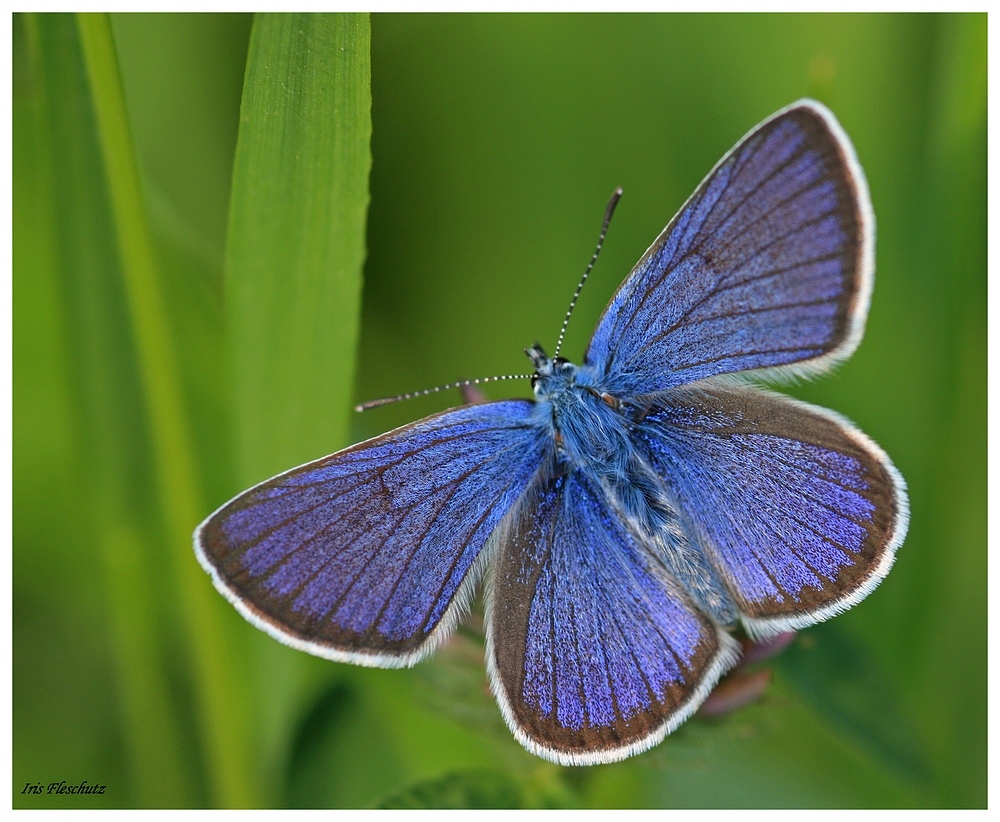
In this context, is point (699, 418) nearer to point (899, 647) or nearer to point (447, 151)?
point (899, 647)

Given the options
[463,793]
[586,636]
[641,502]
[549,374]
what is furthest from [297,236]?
[463,793]

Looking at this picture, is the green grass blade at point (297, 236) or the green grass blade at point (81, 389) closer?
the green grass blade at point (297, 236)

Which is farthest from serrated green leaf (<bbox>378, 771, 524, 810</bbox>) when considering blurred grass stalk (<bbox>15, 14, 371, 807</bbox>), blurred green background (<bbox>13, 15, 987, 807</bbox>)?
blurred grass stalk (<bbox>15, 14, 371, 807</bbox>)

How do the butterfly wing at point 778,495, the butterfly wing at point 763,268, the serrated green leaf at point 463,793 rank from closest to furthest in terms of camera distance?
the butterfly wing at point 763,268
the butterfly wing at point 778,495
the serrated green leaf at point 463,793

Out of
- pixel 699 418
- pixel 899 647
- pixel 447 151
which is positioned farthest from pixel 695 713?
pixel 447 151

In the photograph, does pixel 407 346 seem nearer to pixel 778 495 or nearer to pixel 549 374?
Result: pixel 549 374

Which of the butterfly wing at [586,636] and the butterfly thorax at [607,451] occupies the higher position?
the butterfly thorax at [607,451]

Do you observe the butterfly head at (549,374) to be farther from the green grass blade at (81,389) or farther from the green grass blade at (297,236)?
the green grass blade at (81,389)

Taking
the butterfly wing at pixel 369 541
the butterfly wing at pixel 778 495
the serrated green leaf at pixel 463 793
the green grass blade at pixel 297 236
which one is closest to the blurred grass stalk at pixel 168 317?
Result: the green grass blade at pixel 297 236

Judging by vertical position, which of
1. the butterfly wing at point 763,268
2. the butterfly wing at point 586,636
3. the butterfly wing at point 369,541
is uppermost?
the butterfly wing at point 763,268
